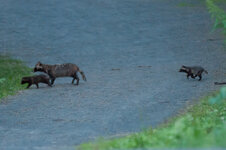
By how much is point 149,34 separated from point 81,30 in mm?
3333

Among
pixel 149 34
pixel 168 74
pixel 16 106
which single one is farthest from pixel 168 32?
pixel 16 106

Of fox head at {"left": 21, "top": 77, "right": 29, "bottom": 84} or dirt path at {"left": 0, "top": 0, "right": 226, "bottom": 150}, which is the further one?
fox head at {"left": 21, "top": 77, "right": 29, "bottom": 84}

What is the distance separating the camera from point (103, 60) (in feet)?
65.2

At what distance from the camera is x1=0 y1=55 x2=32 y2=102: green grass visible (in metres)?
14.6

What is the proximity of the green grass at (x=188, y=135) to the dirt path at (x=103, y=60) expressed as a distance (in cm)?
86

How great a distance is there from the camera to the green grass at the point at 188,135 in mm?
4810

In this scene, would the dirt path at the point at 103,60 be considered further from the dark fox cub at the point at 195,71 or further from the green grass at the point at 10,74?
the green grass at the point at 10,74

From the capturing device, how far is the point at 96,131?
929 centimetres

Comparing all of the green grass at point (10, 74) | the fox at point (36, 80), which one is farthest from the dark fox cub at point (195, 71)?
the green grass at point (10, 74)

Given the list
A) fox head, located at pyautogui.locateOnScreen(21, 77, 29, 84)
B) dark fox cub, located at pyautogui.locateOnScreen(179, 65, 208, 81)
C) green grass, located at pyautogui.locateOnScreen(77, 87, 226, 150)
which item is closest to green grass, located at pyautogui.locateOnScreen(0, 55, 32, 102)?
fox head, located at pyautogui.locateOnScreen(21, 77, 29, 84)

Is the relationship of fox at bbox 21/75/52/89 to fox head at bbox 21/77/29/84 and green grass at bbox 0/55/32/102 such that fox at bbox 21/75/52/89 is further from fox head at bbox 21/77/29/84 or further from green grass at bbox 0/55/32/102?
green grass at bbox 0/55/32/102

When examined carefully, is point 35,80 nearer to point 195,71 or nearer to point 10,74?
point 10,74

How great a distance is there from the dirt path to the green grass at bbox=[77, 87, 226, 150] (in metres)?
0.86

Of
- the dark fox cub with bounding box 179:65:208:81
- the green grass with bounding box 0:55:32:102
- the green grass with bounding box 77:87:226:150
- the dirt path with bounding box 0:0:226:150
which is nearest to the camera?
the green grass with bounding box 77:87:226:150
